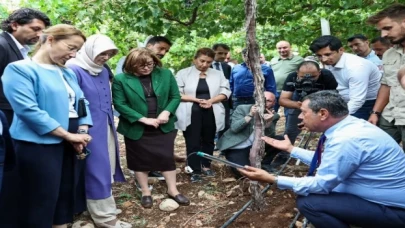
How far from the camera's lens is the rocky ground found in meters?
2.99

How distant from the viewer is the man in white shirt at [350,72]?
139 inches

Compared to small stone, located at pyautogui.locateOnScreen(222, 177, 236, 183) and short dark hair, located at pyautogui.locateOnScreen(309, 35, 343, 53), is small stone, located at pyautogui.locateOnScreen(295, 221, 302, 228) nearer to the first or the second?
small stone, located at pyautogui.locateOnScreen(222, 177, 236, 183)

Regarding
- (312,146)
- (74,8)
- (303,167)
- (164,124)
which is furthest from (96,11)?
(312,146)

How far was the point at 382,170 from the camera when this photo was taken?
7.45 feet

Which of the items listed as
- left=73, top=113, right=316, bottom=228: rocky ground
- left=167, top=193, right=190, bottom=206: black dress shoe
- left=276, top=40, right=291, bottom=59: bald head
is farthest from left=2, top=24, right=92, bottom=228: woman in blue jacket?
left=276, top=40, right=291, bottom=59: bald head

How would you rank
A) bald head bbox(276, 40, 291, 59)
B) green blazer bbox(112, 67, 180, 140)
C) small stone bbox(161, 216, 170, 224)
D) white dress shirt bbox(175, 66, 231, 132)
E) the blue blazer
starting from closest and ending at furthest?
the blue blazer → small stone bbox(161, 216, 170, 224) → green blazer bbox(112, 67, 180, 140) → white dress shirt bbox(175, 66, 231, 132) → bald head bbox(276, 40, 291, 59)

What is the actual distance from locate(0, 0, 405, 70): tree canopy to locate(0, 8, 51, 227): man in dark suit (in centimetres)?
131

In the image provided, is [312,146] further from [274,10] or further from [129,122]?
[129,122]

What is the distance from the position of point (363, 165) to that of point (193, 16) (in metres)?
2.99

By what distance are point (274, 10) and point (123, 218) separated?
11.5 ft

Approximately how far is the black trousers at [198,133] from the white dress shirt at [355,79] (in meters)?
1.37

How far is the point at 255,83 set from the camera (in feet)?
9.64

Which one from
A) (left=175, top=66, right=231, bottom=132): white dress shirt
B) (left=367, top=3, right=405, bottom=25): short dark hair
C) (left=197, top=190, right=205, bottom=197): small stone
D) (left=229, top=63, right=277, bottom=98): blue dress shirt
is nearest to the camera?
(left=367, top=3, right=405, bottom=25): short dark hair

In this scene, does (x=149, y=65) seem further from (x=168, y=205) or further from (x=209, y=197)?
(x=209, y=197)
